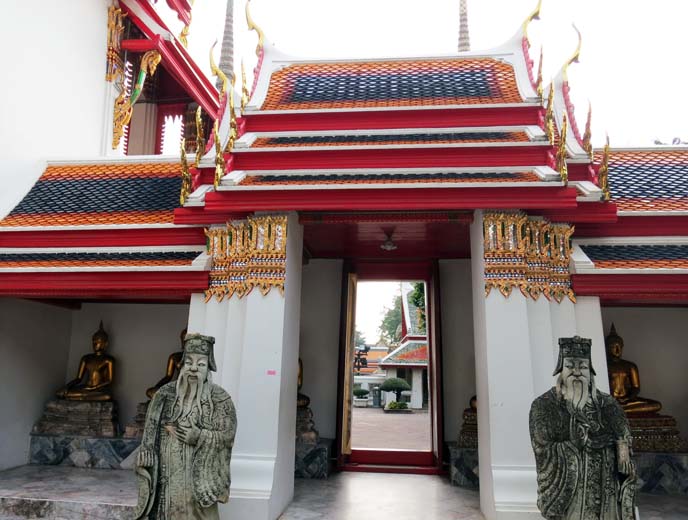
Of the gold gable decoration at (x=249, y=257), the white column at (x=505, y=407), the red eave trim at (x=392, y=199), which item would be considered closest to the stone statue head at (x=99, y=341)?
the gold gable decoration at (x=249, y=257)

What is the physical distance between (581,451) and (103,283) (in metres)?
4.97

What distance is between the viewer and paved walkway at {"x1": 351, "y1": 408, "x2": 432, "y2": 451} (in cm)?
997

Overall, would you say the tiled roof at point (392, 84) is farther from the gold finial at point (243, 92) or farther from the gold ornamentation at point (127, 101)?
the gold ornamentation at point (127, 101)

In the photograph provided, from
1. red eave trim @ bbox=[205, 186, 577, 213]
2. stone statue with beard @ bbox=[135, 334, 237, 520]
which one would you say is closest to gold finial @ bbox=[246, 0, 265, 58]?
red eave trim @ bbox=[205, 186, 577, 213]

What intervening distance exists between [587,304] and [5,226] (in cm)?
688

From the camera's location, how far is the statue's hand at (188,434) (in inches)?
167

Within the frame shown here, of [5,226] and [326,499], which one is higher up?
[5,226]

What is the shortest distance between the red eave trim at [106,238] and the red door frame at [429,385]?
8.47 ft

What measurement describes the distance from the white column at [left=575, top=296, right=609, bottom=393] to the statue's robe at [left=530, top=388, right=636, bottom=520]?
1393 mm

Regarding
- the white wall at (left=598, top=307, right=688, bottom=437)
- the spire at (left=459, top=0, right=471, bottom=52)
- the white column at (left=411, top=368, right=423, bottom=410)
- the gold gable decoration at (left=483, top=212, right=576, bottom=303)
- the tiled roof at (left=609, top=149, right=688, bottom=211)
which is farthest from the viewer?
the white column at (left=411, top=368, right=423, bottom=410)

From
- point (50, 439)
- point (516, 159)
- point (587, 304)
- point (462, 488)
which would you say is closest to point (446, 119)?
point (516, 159)

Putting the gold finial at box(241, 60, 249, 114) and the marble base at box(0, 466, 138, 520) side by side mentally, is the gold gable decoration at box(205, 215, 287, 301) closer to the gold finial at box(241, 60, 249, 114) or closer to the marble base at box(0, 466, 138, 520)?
the gold finial at box(241, 60, 249, 114)

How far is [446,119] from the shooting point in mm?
6094

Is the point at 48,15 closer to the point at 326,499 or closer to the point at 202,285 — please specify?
the point at 202,285
